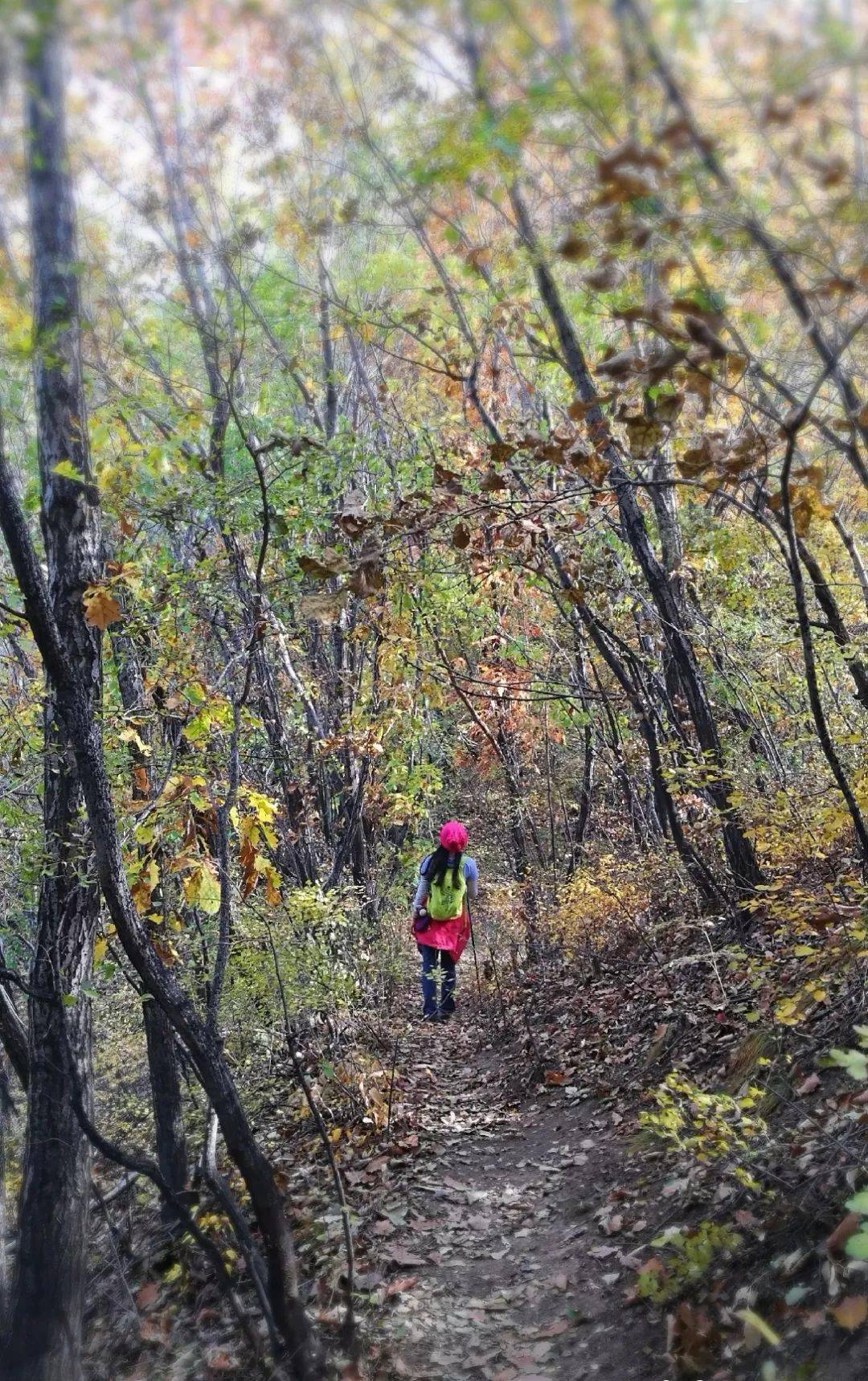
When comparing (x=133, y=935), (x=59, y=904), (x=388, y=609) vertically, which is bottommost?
(x=133, y=935)

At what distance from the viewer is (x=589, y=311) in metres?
4.21

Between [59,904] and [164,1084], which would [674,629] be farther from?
[164,1084]

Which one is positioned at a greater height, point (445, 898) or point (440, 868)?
point (440, 868)

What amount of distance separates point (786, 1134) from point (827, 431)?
3.11m

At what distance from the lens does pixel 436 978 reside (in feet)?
28.5

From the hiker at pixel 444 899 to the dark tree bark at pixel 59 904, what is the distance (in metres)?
4.04

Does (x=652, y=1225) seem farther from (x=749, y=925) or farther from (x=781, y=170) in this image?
(x=781, y=170)

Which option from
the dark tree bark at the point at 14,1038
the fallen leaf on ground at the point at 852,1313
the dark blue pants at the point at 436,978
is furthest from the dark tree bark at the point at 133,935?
the dark blue pants at the point at 436,978

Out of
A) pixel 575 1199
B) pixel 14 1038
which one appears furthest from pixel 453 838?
pixel 14 1038

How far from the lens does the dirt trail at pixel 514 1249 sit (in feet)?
12.1

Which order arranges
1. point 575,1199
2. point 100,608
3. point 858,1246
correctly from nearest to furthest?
point 858,1246
point 100,608
point 575,1199

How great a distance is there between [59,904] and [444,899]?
4279mm

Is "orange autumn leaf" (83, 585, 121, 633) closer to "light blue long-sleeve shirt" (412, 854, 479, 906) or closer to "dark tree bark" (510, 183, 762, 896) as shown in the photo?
"dark tree bark" (510, 183, 762, 896)

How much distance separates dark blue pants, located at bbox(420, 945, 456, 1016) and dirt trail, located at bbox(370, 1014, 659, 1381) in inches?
72.4
